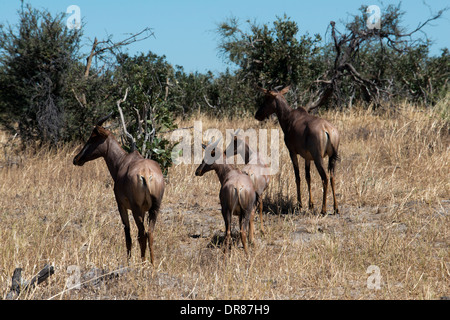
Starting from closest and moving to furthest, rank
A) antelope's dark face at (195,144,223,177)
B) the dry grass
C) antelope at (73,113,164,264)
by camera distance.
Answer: the dry grass, antelope at (73,113,164,264), antelope's dark face at (195,144,223,177)

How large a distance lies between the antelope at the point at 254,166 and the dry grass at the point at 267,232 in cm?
77

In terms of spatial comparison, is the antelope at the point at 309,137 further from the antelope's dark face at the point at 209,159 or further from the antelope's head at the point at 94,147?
the antelope's head at the point at 94,147

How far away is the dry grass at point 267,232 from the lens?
514 centimetres

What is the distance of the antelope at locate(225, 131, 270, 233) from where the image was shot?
22.8 feet

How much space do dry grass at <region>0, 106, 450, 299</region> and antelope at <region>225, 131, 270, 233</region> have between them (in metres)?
0.77

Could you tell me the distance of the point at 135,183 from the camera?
5.55 meters

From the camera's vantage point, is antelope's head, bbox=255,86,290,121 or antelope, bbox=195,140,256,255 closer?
antelope, bbox=195,140,256,255

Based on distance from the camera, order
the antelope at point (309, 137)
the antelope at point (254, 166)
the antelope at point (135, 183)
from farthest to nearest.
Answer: the antelope at point (309, 137) < the antelope at point (254, 166) < the antelope at point (135, 183)

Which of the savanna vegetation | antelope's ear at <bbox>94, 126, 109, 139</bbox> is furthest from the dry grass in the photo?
antelope's ear at <bbox>94, 126, 109, 139</bbox>

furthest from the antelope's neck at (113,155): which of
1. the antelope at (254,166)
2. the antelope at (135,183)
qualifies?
the antelope at (254,166)

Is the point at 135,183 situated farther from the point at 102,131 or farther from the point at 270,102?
the point at 270,102

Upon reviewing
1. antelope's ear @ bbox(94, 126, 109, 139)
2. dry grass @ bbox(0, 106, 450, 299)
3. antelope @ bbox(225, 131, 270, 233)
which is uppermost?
antelope's ear @ bbox(94, 126, 109, 139)

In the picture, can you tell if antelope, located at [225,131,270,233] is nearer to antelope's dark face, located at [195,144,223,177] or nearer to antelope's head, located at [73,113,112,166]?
antelope's dark face, located at [195,144,223,177]

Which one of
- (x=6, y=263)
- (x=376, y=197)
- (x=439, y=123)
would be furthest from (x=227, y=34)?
(x=6, y=263)
